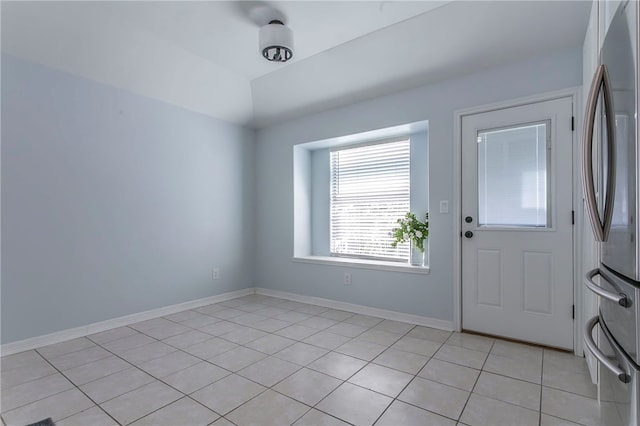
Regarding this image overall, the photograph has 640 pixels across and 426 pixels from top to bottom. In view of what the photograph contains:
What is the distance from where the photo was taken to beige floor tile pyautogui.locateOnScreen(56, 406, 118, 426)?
5.51ft

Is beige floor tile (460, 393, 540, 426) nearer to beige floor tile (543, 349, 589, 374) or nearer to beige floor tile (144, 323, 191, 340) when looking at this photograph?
beige floor tile (543, 349, 589, 374)

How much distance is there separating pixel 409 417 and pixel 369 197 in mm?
2780

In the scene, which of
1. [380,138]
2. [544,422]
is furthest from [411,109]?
[544,422]

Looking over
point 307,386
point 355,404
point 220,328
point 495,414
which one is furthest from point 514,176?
point 220,328

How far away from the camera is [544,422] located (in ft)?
5.47

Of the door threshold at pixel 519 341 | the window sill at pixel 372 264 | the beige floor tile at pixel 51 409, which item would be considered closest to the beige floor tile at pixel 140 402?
the beige floor tile at pixel 51 409

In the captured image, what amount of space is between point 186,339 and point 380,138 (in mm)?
3074

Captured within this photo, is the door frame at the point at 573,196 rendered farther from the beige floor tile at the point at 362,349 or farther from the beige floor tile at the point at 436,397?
the beige floor tile at the point at 436,397

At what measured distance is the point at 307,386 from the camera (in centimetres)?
204

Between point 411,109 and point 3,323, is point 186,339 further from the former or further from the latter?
point 411,109

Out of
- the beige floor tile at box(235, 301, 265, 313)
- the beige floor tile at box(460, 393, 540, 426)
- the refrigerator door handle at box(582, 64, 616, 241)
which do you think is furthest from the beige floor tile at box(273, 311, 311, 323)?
the refrigerator door handle at box(582, 64, 616, 241)

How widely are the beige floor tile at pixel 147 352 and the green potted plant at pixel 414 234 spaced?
2473 mm

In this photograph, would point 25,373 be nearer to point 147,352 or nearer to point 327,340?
point 147,352

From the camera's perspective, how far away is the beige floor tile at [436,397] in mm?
1783
